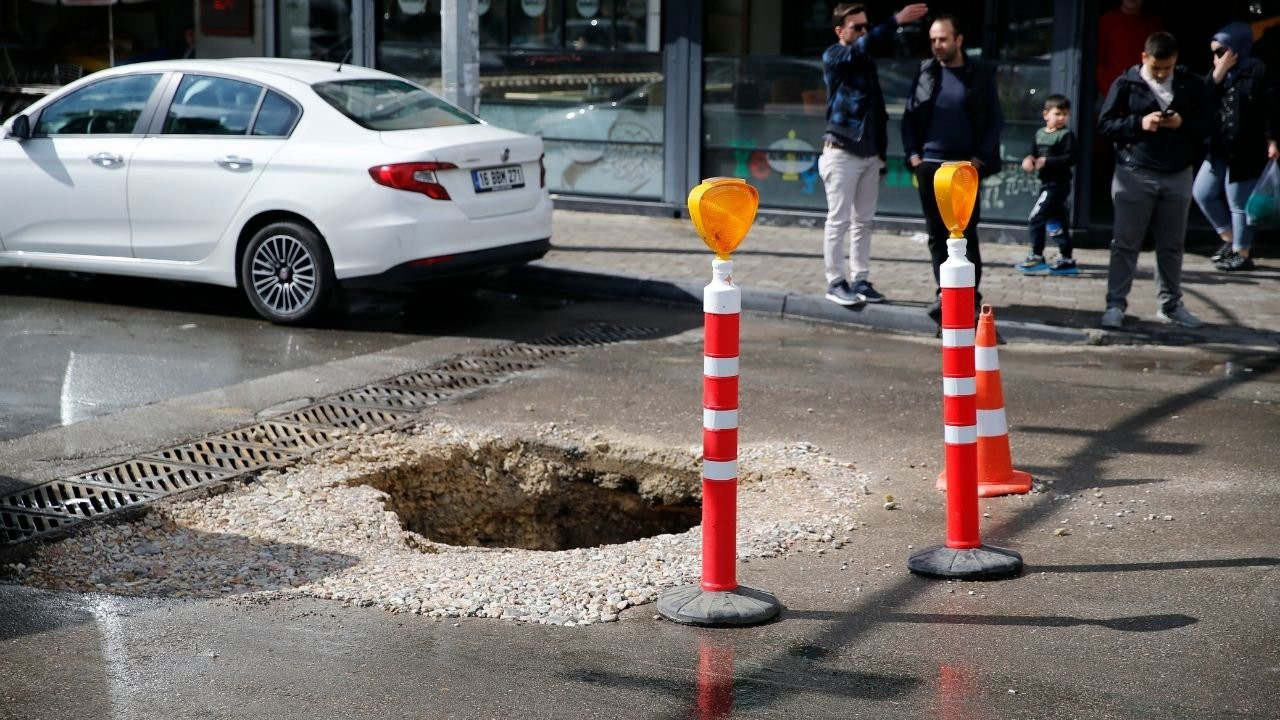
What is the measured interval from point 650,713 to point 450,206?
5.96m

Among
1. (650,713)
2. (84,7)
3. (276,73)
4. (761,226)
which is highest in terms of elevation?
(84,7)

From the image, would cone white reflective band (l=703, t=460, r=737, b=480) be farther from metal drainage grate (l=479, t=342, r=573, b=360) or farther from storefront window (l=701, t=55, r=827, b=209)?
storefront window (l=701, t=55, r=827, b=209)

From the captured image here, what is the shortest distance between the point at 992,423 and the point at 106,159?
6.54m

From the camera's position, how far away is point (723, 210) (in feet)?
16.4

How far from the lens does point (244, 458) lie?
6.95 metres

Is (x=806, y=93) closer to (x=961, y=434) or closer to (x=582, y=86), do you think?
(x=582, y=86)

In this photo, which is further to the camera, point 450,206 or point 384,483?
point 450,206

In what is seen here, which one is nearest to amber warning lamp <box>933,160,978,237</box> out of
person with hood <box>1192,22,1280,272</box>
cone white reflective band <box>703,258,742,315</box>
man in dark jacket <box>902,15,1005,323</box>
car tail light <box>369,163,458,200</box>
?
cone white reflective band <box>703,258,742,315</box>

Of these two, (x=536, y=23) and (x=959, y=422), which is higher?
(x=536, y=23)

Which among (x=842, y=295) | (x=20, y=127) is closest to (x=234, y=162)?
(x=20, y=127)

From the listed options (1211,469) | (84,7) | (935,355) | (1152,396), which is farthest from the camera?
(84,7)

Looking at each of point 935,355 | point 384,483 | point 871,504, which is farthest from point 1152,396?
point 384,483

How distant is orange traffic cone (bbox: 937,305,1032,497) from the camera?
6.43 m

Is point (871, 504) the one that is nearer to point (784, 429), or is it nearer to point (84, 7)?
point (784, 429)
